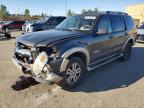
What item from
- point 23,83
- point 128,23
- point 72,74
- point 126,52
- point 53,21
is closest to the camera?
point 72,74

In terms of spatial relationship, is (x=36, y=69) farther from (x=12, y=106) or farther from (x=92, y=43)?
(x=92, y=43)

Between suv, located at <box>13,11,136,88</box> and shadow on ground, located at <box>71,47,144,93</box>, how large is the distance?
402mm

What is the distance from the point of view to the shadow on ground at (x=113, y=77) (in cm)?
501

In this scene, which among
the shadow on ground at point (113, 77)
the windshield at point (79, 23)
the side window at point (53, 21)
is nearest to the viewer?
the shadow on ground at point (113, 77)

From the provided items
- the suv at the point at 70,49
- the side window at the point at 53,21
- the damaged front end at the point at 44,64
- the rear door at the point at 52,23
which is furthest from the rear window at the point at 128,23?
the side window at the point at 53,21

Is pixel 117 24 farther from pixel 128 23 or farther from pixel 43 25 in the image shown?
pixel 43 25

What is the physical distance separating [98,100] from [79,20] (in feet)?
8.94

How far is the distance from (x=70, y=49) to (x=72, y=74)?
71cm

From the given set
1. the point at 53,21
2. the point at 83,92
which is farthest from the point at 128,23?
the point at 53,21

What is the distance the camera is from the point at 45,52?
423 centimetres

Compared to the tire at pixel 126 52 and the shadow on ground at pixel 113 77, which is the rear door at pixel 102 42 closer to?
the shadow on ground at pixel 113 77

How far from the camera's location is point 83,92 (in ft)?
15.4

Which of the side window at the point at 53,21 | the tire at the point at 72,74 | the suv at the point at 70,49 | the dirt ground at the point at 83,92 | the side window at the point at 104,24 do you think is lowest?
the dirt ground at the point at 83,92

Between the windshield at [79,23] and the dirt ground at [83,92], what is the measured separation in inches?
59.5
